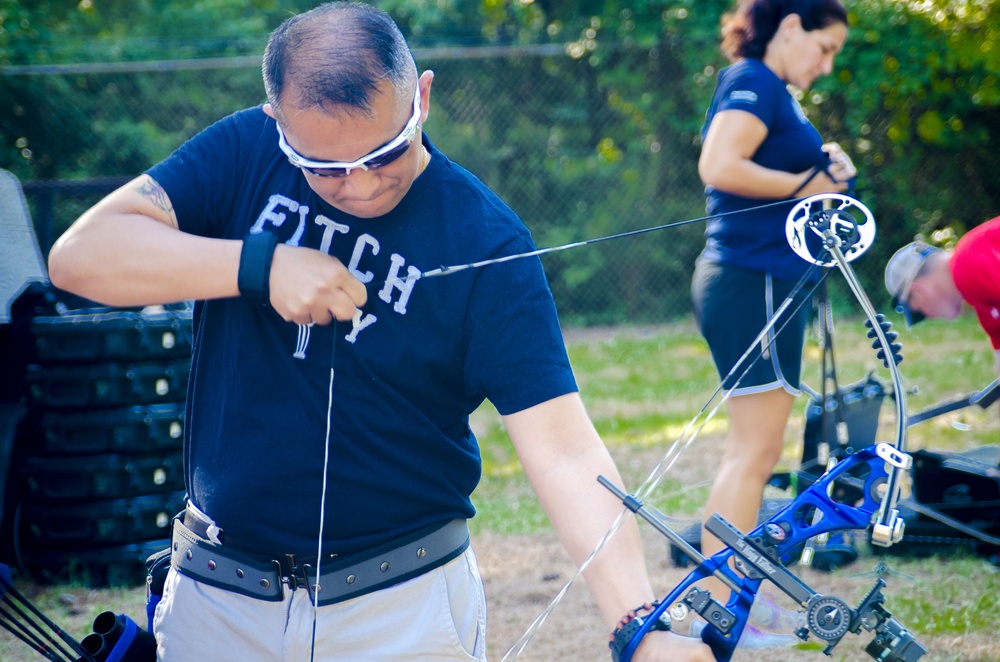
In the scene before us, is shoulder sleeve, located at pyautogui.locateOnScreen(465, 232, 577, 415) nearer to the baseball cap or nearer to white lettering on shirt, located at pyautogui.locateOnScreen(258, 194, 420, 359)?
white lettering on shirt, located at pyautogui.locateOnScreen(258, 194, 420, 359)

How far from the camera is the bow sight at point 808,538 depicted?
171 centimetres

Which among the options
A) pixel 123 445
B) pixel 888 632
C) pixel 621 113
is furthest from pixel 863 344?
pixel 888 632

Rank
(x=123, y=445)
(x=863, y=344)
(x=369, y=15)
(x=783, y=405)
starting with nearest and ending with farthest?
(x=369, y=15) < (x=783, y=405) < (x=123, y=445) < (x=863, y=344)

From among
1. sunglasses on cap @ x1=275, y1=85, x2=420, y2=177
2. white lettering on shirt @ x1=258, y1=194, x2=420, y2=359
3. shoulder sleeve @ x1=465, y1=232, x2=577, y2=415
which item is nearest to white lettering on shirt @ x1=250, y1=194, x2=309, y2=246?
white lettering on shirt @ x1=258, y1=194, x2=420, y2=359

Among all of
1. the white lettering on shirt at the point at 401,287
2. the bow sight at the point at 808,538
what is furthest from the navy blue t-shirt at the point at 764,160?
the white lettering on shirt at the point at 401,287

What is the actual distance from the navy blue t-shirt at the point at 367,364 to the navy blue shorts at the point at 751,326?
169cm

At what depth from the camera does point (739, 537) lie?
5.81 ft

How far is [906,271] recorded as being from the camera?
336 centimetres

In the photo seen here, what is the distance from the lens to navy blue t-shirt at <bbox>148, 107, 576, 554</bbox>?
Answer: 179 centimetres

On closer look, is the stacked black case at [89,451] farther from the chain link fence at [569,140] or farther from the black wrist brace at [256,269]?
the chain link fence at [569,140]

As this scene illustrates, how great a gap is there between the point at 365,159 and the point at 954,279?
7.26ft

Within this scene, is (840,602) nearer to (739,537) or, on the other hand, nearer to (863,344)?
(739,537)

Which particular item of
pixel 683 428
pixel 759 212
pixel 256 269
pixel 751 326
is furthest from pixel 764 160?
pixel 683 428

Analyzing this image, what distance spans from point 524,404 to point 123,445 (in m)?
3.15
